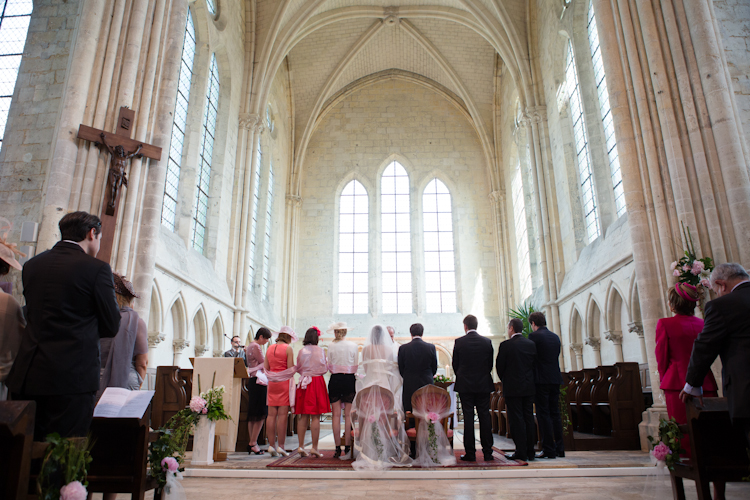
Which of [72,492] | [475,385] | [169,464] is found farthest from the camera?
[475,385]

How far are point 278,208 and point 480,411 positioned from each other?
12.9 m

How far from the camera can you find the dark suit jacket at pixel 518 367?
5457 millimetres

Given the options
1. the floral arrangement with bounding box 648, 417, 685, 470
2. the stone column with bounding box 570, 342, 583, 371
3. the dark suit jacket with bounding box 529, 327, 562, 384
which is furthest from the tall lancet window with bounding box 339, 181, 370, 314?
the floral arrangement with bounding box 648, 417, 685, 470

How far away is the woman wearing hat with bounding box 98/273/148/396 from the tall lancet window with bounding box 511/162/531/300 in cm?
1344

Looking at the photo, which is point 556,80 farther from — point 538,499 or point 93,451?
point 93,451

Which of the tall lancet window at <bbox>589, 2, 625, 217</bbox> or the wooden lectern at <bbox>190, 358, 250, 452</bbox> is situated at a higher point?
the tall lancet window at <bbox>589, 2, 625, 217</bbox>

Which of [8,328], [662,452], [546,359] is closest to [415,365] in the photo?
[546,359]

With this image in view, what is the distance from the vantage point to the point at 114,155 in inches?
253

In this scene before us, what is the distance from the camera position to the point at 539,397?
5723 mm

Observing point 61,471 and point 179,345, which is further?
point 179,345

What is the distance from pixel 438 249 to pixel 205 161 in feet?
29.8

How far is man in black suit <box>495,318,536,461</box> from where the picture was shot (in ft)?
17.7

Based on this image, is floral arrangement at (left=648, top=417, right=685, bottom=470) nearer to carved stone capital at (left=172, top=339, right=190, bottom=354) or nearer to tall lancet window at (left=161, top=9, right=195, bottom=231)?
carved stone capital at (left=172, top=339, right=190, bottom=354)

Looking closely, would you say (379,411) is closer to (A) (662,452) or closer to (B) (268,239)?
(A) (662,452)
